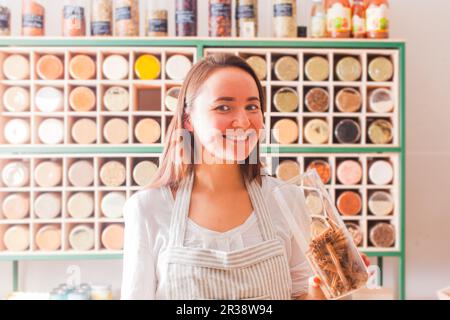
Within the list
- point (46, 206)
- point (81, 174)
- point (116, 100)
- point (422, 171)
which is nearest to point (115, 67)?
point (116, 100)

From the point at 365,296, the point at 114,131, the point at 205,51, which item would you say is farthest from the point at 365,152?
the point at 114,131

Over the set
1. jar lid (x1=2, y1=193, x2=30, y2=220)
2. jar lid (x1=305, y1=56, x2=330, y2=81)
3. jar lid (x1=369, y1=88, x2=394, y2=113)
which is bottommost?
jar lid (x1=2, y1=193, x2=30, y2=220)

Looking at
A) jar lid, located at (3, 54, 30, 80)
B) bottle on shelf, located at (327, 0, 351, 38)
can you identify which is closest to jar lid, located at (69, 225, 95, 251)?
jar lid, located at (3, 54, 30, 80)

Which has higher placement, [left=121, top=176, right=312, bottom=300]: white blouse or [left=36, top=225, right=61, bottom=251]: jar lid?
[left=121, top=176, right=312, bottom=300]: white blouse

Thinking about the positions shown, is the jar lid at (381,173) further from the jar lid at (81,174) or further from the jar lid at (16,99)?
the jar lid at (16,99)

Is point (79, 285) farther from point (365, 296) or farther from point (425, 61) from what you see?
point (425, 61)

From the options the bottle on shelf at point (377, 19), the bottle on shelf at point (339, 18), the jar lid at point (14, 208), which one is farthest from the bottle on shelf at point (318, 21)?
the jar lid at point (14, 208)

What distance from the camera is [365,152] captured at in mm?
1292

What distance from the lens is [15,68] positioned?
1.27m

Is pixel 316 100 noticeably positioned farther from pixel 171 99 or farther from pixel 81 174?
pixel 81 174

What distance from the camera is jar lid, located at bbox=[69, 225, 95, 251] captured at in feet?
4.22

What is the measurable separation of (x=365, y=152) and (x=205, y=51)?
51cm

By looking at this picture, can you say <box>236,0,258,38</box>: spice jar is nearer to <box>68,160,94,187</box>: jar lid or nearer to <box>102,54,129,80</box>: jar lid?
<box>102,54,129,80</box>: jar lid

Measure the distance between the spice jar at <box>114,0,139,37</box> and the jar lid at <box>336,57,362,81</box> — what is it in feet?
1.84
